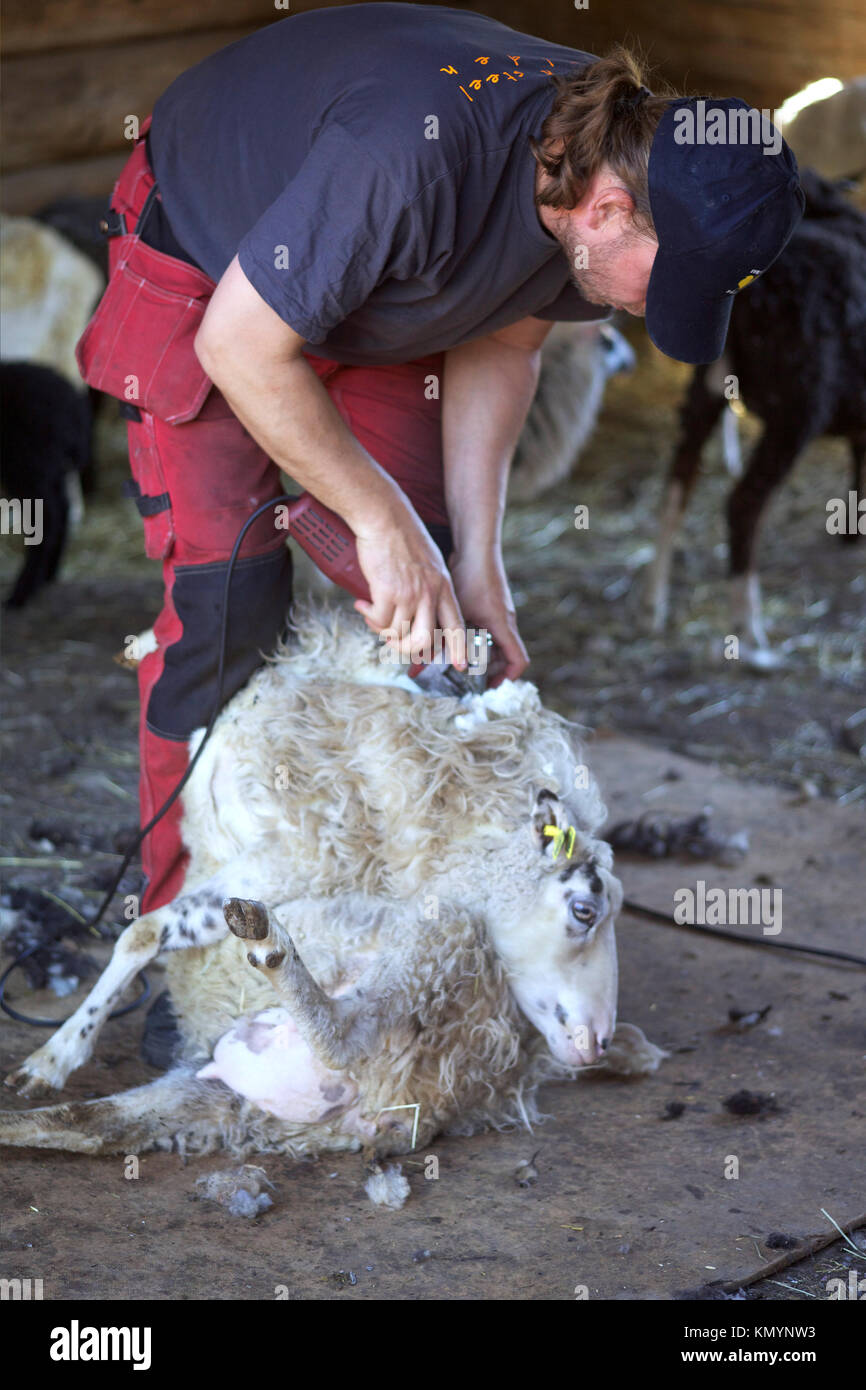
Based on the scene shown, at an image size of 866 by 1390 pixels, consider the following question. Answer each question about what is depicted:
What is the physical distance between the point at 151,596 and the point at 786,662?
2596 mm

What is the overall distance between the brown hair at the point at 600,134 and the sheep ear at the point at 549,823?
0.94 meters

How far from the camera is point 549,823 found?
2.24 meters

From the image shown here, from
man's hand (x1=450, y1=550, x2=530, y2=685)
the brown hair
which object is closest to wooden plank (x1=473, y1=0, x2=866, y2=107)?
man's hand (x1=450, y1=550, x2=530, y2=685)

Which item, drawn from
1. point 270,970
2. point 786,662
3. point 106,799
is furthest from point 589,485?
point 270,970

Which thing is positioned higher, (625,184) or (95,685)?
(625,184)

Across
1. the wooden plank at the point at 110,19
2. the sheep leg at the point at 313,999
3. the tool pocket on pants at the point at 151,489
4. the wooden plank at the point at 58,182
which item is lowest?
the sheep leg at the point at 313,999

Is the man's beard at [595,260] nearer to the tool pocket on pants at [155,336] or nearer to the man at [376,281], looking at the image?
the man at [376,281]

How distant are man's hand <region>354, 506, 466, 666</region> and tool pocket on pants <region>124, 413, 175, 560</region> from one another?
419 mm

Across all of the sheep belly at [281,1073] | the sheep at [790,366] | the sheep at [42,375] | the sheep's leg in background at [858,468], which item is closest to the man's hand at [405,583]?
the sheep belly at [281,1073]

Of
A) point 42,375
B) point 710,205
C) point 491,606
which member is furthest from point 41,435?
point 710,205

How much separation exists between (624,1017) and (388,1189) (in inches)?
32.3

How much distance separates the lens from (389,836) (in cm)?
231

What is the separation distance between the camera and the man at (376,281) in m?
1.88
